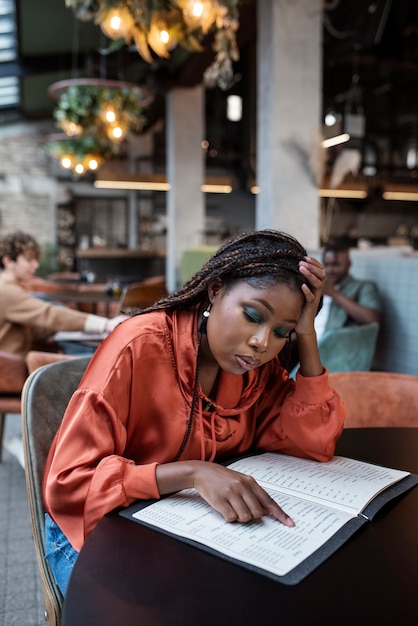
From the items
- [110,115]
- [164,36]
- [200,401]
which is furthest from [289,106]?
[200,401]

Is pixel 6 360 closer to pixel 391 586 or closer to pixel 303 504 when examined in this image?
pixel 303 504

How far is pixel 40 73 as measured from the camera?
8.78 metres

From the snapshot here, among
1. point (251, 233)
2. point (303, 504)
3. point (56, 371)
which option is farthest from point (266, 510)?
point (56, 371)

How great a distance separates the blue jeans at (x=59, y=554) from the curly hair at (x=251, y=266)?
1.53ft

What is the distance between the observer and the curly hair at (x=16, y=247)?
3.49 metres

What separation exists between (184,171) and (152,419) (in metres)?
7.60

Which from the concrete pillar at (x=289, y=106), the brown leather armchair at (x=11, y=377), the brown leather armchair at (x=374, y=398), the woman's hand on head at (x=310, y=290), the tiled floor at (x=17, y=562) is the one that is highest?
the concrete pillar at (x=289, y=106)

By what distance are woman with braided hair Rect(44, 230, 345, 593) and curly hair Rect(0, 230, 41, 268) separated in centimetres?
243

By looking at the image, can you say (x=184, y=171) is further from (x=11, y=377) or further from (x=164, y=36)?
(x=11, y=377)

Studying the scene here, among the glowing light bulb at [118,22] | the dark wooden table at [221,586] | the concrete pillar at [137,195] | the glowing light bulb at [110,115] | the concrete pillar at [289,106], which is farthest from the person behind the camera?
the concrete pillar at [137,195]

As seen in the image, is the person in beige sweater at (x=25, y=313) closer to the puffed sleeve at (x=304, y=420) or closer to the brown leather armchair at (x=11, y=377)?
the brown leather armchair at (x=11, y=377)

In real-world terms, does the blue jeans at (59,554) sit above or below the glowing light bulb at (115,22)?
below

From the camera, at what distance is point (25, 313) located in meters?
3.15

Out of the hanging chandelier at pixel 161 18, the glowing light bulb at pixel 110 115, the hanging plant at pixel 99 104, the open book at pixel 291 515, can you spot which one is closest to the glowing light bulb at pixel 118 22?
the hanging chandelier at pixel 161 18
